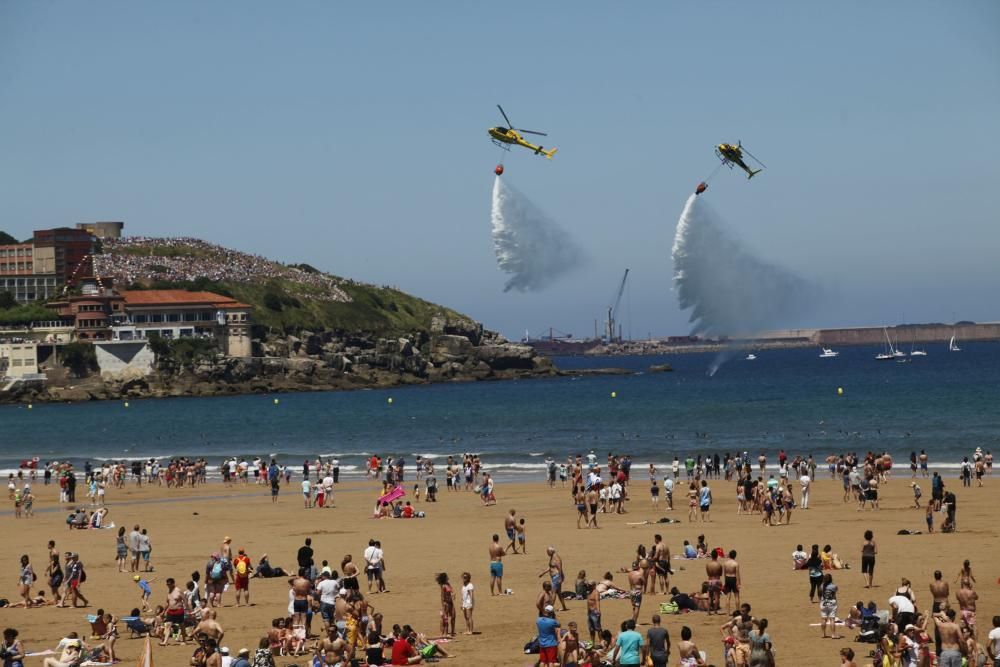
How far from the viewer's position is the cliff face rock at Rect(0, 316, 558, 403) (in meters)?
142

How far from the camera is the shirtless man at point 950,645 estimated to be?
17.2 meters

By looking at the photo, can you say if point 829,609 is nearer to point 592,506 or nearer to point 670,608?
point 670,608

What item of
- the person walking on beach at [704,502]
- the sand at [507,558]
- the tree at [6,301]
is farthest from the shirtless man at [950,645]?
the tree at [6,301]

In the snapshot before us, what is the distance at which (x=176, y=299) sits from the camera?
500 ft

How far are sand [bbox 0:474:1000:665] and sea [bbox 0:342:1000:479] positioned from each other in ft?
48.2

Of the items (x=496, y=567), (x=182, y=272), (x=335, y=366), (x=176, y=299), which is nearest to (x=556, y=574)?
(x=496, y=567)

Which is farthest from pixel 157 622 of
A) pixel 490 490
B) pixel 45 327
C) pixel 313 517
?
pixel 45 327

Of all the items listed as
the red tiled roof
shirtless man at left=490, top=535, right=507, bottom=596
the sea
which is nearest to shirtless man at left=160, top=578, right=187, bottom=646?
shirtless man at left=490, top=535, right=507, bottom=596

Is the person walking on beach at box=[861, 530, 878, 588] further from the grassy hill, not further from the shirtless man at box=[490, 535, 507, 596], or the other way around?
the grassy hill

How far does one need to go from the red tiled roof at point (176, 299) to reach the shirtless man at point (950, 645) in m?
140

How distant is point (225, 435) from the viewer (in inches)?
3457

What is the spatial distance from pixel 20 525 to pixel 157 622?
19.5 m

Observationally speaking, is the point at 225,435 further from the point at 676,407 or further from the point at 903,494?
the point at 903,494

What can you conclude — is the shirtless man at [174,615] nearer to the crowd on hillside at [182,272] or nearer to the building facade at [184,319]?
the building facade at [184,319]
